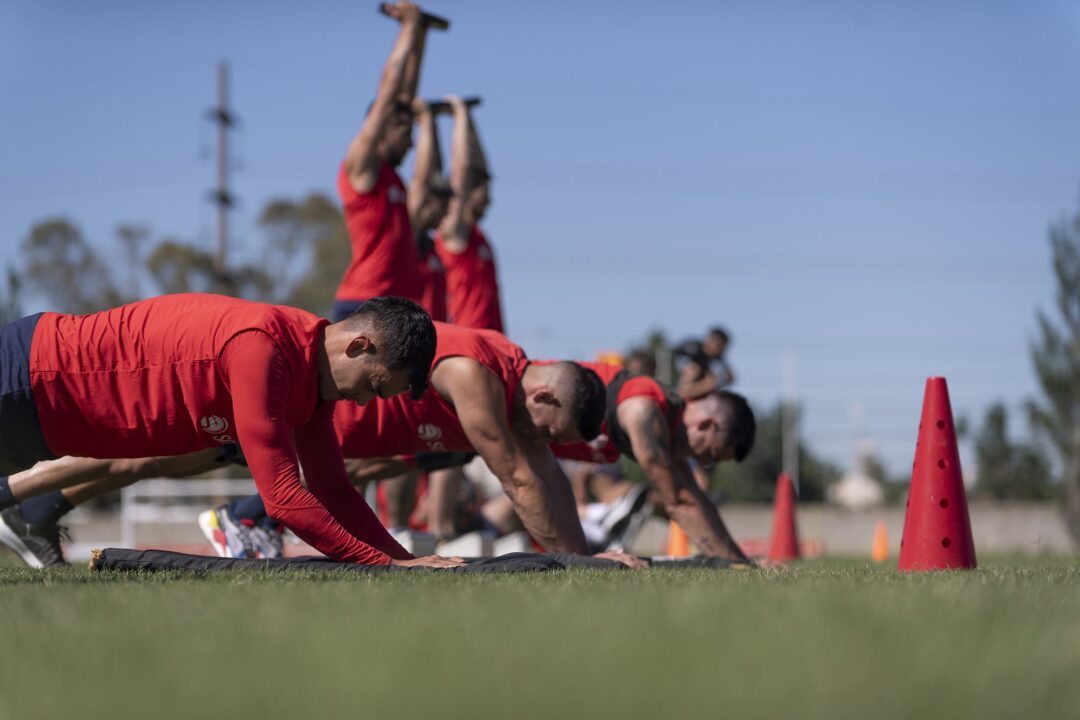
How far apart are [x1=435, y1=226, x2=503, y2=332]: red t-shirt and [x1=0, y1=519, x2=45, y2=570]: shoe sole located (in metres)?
3.87

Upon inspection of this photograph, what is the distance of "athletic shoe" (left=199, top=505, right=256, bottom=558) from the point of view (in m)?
6.95

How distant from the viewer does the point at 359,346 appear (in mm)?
4941

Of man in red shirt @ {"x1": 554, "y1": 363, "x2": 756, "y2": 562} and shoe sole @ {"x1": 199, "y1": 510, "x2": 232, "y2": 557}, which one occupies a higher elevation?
man in red shirt @ {"x1": 554, "y1": 363, "x2": 756, "y2": 562}

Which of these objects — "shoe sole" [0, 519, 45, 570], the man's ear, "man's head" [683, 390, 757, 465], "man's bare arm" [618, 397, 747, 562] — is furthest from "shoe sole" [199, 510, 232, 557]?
"man's head" [683, 390, 757, 465]

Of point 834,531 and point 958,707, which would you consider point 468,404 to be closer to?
point 958,707

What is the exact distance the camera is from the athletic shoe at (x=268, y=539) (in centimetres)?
693

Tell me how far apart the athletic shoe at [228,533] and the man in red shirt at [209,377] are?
1779 mm

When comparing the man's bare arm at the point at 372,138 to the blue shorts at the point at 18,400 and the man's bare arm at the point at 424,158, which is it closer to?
the man's bare arm at the point at 424,158

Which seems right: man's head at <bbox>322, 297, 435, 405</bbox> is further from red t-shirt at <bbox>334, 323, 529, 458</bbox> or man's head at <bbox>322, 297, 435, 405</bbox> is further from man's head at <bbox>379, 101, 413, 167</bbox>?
man's head at <bbox>379, 101, 413, 167</bbox>

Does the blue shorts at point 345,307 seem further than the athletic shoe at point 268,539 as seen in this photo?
Yes

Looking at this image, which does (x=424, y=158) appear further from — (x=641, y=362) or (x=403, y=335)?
(x=403, y=335)

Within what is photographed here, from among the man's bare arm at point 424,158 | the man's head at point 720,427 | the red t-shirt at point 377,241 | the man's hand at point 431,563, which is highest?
the man's bare arm at point 424,158

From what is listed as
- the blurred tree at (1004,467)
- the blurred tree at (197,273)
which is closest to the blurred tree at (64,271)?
the blurred tree at (197,273)

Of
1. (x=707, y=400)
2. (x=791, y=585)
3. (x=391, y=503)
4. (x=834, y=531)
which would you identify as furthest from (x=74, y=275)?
(x=791, y=585)
